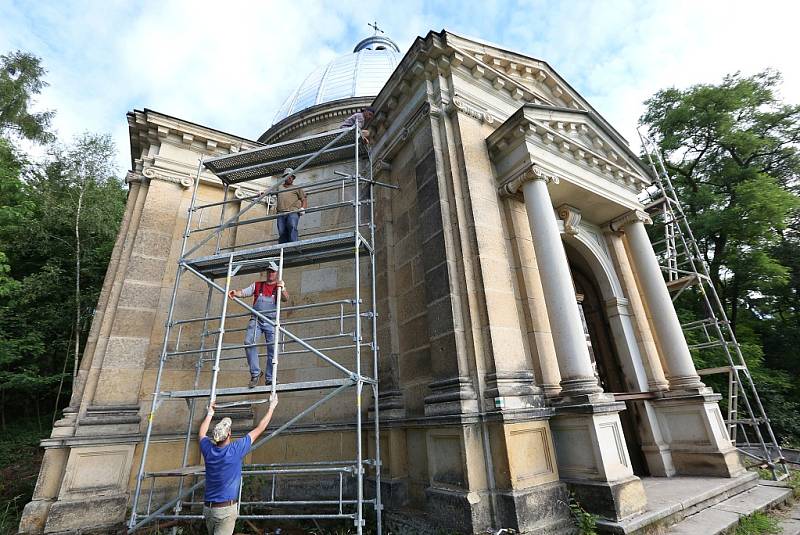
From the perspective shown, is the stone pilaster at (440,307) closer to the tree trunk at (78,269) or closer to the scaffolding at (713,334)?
the scaffolding at (713,334)

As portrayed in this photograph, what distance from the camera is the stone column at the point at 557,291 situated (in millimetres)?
5000

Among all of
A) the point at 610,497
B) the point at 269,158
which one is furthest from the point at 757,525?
the point at 269,158

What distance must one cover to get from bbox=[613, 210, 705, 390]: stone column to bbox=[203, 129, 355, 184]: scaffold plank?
21.3ft

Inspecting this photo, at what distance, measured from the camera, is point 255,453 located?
6383mm

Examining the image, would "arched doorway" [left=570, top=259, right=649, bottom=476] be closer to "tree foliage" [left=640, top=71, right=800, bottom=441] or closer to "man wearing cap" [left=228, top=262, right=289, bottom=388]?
"man wearing cap" [left=228, top=262, right=289, bottom=388]

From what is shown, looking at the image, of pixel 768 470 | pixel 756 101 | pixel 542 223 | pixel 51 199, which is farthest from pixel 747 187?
pixel 51 199

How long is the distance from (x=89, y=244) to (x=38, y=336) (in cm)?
435

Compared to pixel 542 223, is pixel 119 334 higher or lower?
lower

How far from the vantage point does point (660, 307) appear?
753 cm

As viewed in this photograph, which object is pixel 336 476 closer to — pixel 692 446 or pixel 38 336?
pixel 692 446

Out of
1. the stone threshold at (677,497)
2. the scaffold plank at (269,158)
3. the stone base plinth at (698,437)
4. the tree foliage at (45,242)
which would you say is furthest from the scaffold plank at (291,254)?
the tree foliage at (45,242)

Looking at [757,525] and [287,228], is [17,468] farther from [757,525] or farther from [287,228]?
[757,525]

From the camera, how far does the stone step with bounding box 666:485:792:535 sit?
4.11m

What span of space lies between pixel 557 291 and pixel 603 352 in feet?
11.5
